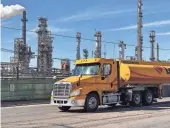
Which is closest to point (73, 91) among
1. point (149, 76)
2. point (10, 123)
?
point (10, 123)

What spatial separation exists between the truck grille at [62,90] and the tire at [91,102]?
115cm

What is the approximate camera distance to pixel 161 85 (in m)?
26.0

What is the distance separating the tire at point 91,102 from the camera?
64.6 ft

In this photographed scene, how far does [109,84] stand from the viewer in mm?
21547

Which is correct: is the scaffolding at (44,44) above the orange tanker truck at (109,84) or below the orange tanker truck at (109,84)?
above

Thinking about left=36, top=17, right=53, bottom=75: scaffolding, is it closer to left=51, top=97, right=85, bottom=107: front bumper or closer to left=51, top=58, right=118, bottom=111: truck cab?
left=51, top=58, right=118, bottom=111: truck cab

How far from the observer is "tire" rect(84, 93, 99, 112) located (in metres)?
19.7

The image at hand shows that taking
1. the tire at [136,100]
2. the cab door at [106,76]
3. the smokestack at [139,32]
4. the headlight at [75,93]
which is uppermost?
the smokestack at [139,32]

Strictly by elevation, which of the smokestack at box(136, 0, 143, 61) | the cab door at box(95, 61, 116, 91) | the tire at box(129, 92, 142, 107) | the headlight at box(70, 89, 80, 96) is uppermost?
the smokestack at box(136, 0, 143, 61)

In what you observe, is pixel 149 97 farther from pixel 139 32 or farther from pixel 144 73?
pixel 139 32

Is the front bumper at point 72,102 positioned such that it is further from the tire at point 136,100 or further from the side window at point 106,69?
the tire at point 136,100

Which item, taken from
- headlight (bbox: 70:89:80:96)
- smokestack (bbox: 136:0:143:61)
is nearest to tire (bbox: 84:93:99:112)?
headlight (bbox: 70:89:80:96)

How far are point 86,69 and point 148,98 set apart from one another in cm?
569

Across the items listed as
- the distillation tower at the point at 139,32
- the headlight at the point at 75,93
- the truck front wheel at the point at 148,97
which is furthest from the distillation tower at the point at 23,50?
the headlight at the point at 75,93
